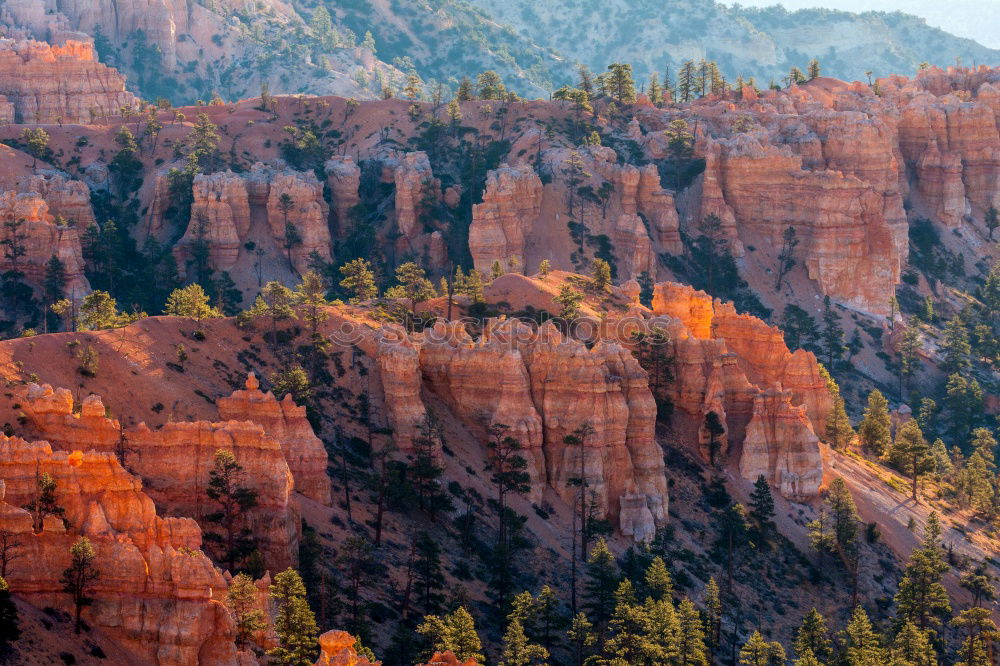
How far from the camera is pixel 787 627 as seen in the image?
305ft

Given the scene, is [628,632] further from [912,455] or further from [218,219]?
[218,219]

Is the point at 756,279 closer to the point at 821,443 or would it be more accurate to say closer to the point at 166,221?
the point at 821,443

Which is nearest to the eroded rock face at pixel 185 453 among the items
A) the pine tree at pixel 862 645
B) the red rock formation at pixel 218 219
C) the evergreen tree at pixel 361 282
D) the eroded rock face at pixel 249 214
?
the pine tree at pixel 862 645

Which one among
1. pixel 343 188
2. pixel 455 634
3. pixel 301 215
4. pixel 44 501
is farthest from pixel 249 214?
pixel 44 501

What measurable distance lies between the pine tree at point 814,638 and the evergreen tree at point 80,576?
39.1 meters

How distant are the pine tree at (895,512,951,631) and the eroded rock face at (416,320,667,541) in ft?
49.1

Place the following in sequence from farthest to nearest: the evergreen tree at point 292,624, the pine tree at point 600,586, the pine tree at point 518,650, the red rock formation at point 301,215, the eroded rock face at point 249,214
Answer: the red rock formation at point 301,215 → the eroded rock face at point 249,214 → the pine tree at point 600,586 → the pine tree at point 518,650 → the evergreen tree at point 292,624

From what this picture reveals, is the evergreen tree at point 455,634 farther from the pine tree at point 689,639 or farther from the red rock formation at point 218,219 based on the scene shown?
the red rock formation at point 218,219

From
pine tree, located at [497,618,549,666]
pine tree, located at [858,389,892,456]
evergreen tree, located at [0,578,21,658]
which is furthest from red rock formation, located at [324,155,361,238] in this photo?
evergreen tree, located at [0,578,21,658]

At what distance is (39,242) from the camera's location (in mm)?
129250

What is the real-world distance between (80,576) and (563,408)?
38.0 m

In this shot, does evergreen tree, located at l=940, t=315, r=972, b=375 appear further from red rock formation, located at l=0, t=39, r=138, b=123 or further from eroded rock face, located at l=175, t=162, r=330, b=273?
red rock formation, located at l=0, t=39, r=138, b=123

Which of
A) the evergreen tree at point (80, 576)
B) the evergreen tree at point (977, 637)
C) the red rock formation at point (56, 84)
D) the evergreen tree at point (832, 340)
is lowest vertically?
the evergreen tree at point (977, 637)

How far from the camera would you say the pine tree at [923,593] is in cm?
9325
